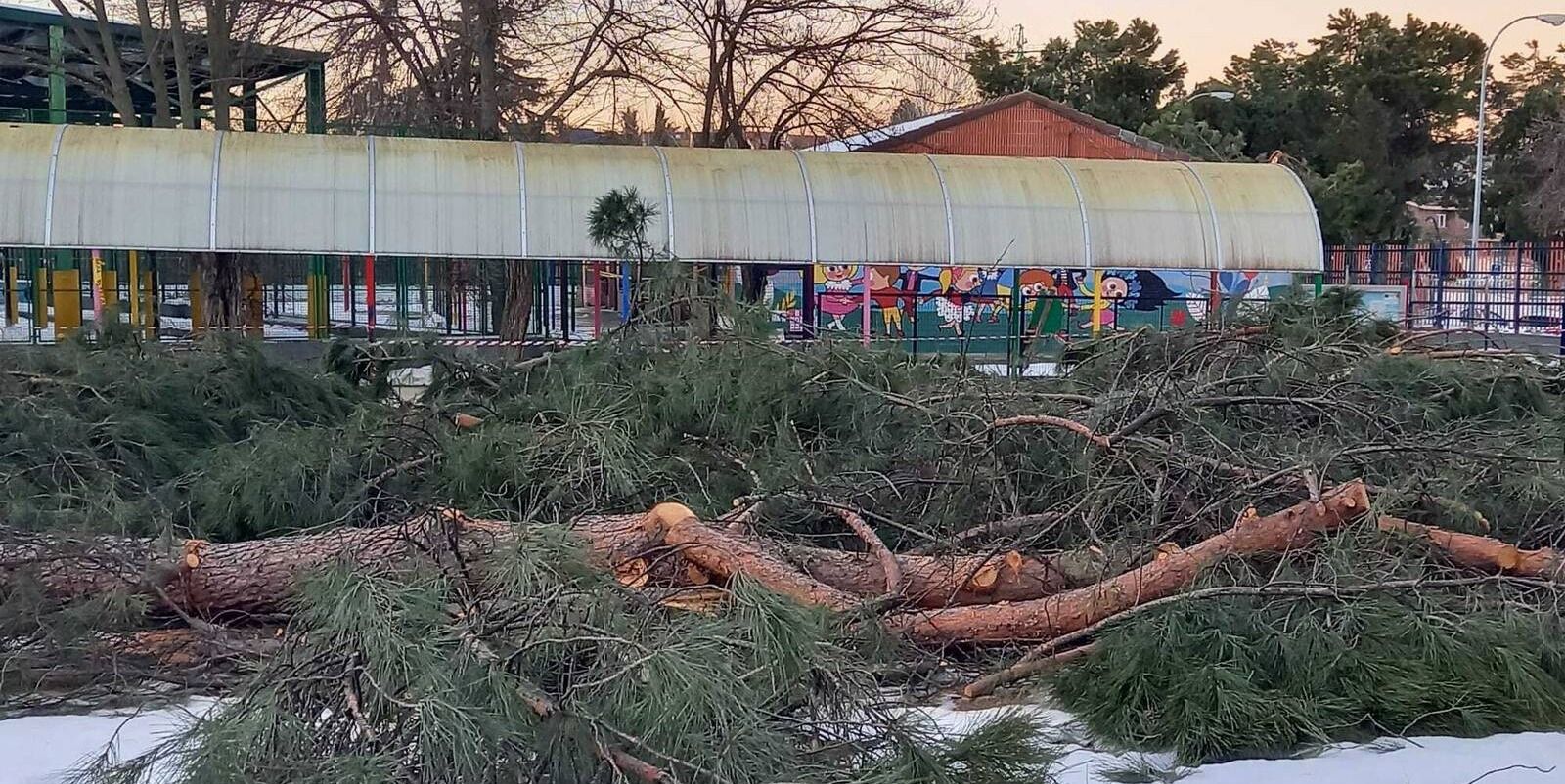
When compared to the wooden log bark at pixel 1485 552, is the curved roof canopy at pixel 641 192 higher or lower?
higher

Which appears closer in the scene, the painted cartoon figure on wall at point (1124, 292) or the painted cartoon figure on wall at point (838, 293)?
the painted cartoon figure on wall at point (1124, 292)

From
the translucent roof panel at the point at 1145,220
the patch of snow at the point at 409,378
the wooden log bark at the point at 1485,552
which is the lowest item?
the wooden log bark at the point at 1485,552

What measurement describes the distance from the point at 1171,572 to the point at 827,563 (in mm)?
1237

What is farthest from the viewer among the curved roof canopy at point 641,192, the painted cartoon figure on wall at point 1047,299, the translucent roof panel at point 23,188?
the painted cartoon figure on wall at point 1047,299

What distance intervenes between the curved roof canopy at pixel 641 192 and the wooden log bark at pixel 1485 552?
10806 mm

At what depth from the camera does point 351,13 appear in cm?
1898

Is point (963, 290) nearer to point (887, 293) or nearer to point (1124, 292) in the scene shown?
point (887, 293)

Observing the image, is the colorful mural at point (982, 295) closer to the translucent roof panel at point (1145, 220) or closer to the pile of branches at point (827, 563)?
the translucent roof panel at point (1145, 220)

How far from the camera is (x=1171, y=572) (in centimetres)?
470

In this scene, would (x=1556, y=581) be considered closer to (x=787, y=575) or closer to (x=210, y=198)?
(x=787, y=575)

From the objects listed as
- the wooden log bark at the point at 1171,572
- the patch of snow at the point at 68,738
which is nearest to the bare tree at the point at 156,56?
the patch of snow at the point at 68,738

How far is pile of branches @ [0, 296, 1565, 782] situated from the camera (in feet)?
9.29

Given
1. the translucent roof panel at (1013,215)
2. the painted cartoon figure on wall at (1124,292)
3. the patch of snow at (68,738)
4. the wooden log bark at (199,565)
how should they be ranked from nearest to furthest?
the patch of snow at (68,738) → the wooden log bark at (199,565) → the translucent roof panel at (1013,215) → the painted cartoon figure on wall at (1124,292)

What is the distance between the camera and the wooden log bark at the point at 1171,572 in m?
4.68
